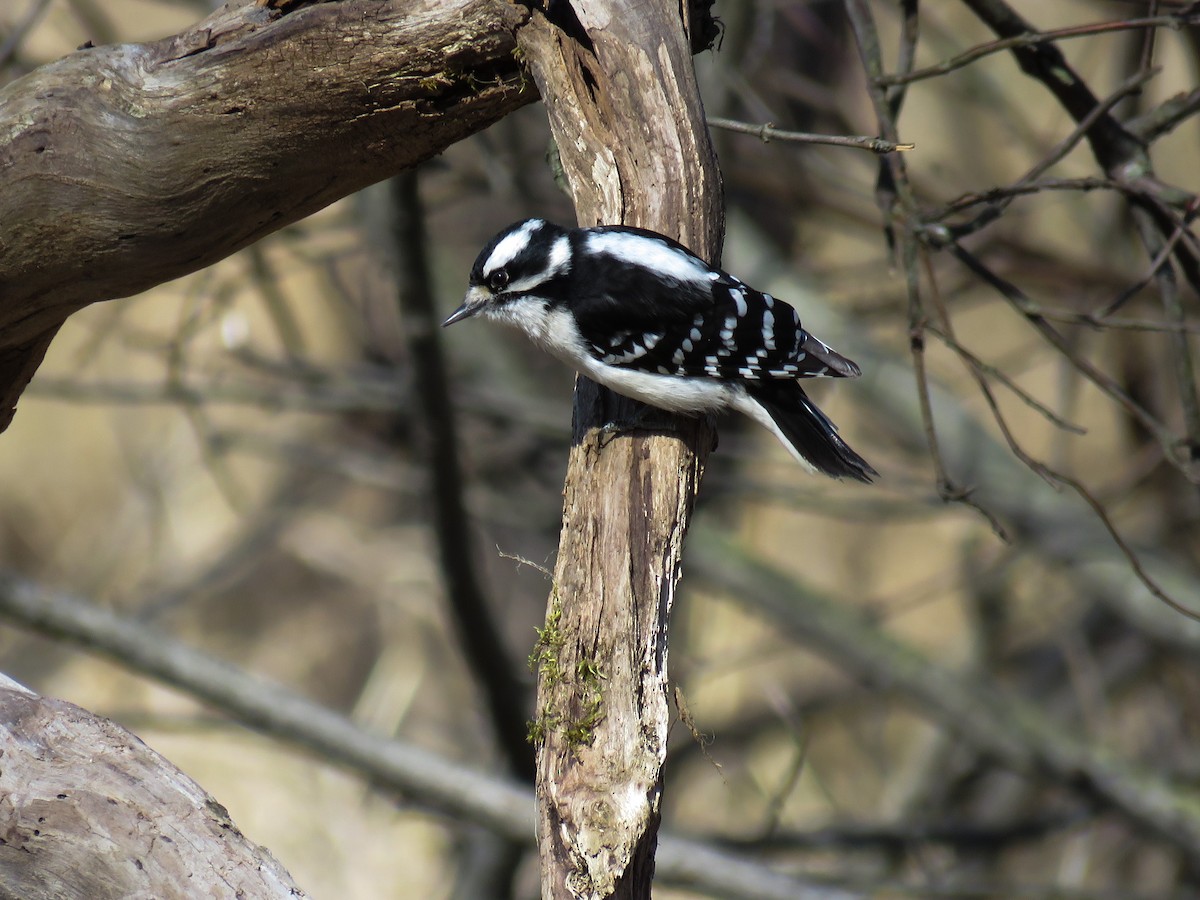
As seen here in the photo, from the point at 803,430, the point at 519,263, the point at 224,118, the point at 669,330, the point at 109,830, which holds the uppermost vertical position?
the point at 224,118

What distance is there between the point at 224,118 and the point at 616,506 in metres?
1.36

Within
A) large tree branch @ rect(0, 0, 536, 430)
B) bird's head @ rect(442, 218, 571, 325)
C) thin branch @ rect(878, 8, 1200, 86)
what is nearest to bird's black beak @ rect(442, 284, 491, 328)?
bird's head @ rect(442, 218, 571, 325)

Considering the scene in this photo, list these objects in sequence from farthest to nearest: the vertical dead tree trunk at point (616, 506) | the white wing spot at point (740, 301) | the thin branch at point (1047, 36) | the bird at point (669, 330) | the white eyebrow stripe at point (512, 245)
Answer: the white eyebrow stripe at point (512, 245), the white wing spot at point (740, 301), the bird at point (669, 330), the thin branch at point (1047, 36), the vertical dead tree trunk at point (616, 506)

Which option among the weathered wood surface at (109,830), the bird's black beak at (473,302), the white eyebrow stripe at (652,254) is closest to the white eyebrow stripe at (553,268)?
the bird's black beak at (473,302)

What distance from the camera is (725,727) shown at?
912cm

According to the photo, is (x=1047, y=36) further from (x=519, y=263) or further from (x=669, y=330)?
(x=519, y=263)

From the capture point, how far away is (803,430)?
348 centimetres

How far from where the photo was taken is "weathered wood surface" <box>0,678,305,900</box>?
2311mm

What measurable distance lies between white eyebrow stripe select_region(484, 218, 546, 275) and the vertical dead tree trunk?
2.20ft

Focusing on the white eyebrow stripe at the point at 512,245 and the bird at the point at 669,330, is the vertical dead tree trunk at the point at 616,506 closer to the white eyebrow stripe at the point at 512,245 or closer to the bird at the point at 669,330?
the bird at the point at 669,330

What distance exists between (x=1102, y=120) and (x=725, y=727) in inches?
260

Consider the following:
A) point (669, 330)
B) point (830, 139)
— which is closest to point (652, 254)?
point (669, 330)

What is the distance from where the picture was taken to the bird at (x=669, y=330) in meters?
3.21

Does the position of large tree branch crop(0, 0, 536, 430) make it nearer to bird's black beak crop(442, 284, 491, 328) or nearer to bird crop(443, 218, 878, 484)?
bird crop(443, 218, 878, 484)
